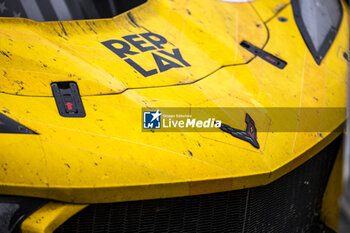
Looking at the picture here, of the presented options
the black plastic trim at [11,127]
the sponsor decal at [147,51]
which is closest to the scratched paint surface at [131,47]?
the sponsor decal at [147,51]

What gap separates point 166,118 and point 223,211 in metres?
0.44

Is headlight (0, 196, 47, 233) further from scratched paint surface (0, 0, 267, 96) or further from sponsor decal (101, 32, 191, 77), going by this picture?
sponsor decal (101, 32, 191, 77)

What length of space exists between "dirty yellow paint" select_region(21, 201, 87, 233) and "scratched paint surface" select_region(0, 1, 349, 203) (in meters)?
0.03

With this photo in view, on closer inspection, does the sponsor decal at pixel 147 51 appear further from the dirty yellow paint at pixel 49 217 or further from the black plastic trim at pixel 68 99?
the dirty yellow paint at pixel 49 217

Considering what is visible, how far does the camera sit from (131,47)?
8.08ft

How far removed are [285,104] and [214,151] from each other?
0.53 m

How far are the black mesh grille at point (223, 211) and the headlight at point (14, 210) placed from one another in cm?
14

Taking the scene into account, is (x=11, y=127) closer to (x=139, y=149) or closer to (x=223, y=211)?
(x=139, y=149)

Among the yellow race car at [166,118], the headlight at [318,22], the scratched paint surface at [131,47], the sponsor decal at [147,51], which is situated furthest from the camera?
the headlight at [318,22]

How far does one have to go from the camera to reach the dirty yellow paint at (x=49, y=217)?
1761 mm

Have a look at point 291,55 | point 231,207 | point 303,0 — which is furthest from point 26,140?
point 303,0

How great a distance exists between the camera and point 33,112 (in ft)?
6.50

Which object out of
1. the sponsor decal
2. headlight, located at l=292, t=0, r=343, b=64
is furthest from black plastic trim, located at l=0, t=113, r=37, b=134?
headlight, located at l=292, t=0, r=343, b=64

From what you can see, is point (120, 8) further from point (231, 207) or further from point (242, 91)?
point (231, 207)
